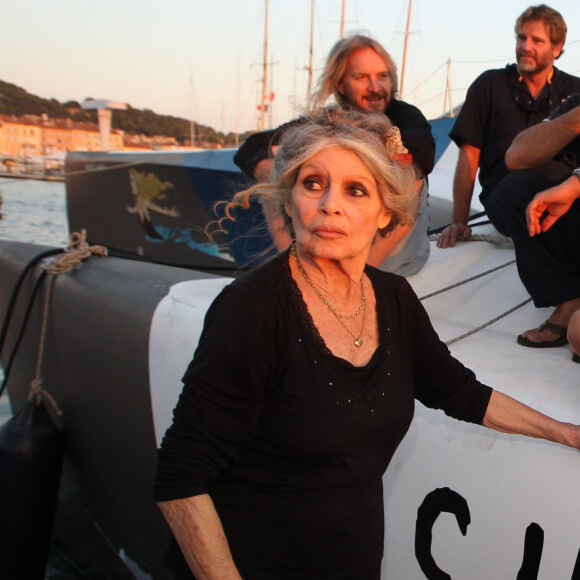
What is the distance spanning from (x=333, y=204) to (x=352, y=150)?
13 cm

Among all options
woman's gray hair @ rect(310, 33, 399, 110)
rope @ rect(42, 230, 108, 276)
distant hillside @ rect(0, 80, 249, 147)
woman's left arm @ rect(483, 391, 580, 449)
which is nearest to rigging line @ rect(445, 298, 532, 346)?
woman's left arm @ rect(483, 391, 580, 449)

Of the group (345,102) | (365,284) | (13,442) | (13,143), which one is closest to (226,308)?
(365,284)

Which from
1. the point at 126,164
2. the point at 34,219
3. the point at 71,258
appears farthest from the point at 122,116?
the point at 71,258

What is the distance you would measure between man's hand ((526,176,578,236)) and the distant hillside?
2292cm

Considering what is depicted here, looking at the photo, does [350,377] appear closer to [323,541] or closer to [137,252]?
[323,541]

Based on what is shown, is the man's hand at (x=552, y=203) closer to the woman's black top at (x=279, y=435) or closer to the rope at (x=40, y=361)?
the woman's black top at (x=279, y=435)

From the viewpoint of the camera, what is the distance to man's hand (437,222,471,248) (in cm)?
324

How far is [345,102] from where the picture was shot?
2.93 meters

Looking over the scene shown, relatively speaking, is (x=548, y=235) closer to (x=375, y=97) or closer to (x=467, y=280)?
(x=467, y=280)

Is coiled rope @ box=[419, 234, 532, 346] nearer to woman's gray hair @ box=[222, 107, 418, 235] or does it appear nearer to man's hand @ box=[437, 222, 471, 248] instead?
man's hand @ box=[437, 222, 471, 248]

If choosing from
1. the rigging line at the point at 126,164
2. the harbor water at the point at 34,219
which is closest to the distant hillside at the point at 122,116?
the harbor water at the point at 34,219

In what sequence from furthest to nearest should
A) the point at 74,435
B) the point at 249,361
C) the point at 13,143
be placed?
the point at 13,143 < the point at 74,435 < the point at 249,361

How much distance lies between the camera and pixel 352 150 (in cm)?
142

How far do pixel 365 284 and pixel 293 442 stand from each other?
44cm
